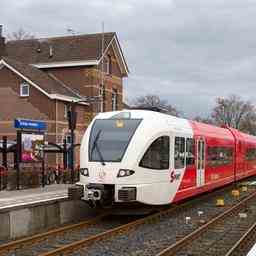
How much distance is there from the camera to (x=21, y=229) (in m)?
13.7

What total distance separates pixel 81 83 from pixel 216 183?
25.9m

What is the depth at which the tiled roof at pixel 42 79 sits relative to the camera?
145 ft

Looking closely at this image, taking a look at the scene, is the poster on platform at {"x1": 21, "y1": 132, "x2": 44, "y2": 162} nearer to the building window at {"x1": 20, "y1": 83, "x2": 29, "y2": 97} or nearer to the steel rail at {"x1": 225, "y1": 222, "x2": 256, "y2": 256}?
the steel rail at {"x1": 225, "y1": 222, "x2": 256, "y2": 256}

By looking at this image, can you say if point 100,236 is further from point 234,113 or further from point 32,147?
point 234,113

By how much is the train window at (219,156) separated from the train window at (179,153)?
13.8 ft

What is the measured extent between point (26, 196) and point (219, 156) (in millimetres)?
9649

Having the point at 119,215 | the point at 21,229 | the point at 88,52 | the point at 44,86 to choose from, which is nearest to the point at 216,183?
the point at 119,215

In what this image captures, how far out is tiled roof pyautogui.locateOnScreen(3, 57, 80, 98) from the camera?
4416cm

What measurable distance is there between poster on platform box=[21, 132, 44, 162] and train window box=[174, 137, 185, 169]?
5.82m

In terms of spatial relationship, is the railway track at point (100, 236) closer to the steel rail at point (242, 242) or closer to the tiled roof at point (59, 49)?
the steel rail at point (242, 242)

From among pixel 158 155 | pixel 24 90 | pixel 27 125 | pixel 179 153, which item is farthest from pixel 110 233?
pixel 24 90

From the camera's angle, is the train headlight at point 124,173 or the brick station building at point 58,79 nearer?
the train headlight at point 124,173

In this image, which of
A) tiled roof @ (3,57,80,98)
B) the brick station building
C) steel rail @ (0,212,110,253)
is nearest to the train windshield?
steel rail @ (0,212,110,253)

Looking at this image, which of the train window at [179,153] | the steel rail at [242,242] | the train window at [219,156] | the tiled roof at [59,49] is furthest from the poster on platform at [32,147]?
the tiled roof at [59,49]
